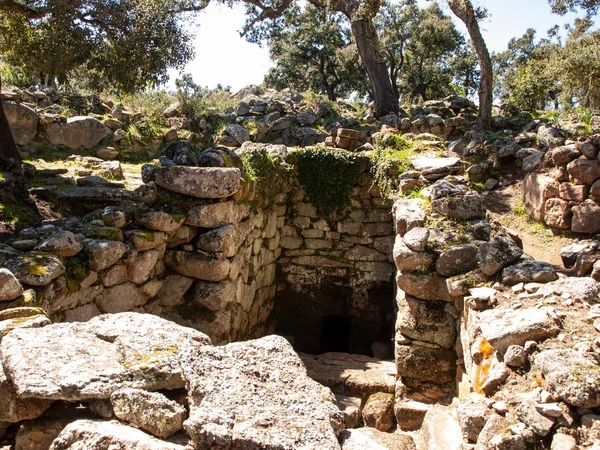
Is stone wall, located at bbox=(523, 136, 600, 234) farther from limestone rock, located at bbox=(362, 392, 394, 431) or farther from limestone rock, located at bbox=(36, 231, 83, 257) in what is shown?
limestone rock, located at bbox=(36, 231, 83, 257)

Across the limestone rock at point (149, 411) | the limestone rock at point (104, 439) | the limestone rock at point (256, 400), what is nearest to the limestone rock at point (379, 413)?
the limestone rock at point (256, 400)

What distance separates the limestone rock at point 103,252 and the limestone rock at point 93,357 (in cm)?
168

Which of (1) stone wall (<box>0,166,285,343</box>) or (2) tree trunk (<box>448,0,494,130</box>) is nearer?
(1) stone wall (<box>0,166,285,343</box>)

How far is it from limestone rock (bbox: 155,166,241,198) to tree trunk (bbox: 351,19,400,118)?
886 centimetres

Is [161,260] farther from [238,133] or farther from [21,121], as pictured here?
[238,133]

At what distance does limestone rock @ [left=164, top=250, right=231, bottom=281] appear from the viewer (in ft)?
18.6

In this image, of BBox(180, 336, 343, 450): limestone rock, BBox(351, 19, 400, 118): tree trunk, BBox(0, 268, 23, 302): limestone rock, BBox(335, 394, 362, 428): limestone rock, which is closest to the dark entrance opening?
BBox(335, 394, 362, 428): limestone rock

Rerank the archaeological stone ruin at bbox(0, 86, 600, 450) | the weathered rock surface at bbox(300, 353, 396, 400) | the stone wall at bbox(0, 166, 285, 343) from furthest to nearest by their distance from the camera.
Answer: the weathered rock surface at bbox(300, 353, 396, 400)
the stone wall at bbox(0, 166, 285, 343)
the archaeological stone ruin at bbox(0, 86, 600, 450)

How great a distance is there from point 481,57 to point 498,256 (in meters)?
7.71

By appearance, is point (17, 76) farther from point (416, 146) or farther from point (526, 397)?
point (526, 397)

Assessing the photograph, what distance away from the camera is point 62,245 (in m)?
4.30

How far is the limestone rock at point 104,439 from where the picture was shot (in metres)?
2.10

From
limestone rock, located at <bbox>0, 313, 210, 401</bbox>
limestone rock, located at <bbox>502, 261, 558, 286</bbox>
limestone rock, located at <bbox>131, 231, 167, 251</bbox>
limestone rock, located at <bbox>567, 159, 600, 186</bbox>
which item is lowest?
limestone rock, located at <bbox>0, 313, 210, 401</bbox>

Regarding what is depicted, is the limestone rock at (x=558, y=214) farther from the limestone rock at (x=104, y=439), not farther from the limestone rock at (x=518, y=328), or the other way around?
the limestone rock at (x=104, y=439)
